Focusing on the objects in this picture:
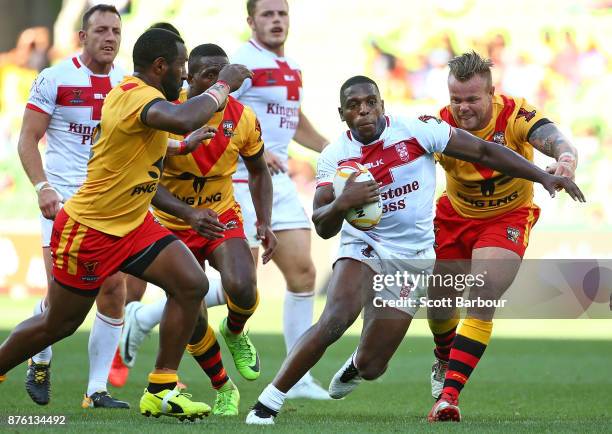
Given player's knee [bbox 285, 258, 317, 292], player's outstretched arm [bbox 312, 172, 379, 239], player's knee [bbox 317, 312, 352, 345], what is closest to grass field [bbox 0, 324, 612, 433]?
player's knee [bbox 317, 312, 352, 345]

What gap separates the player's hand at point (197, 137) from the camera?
655cm

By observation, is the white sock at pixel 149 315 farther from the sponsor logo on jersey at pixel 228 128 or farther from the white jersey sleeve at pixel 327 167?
the white jersey sleeve at pixel 327 167

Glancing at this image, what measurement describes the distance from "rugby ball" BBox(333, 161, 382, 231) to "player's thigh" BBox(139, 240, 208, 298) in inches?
35.8

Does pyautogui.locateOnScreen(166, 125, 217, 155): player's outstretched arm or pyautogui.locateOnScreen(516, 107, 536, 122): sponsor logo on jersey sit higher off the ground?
pyautogui.locateOnScreen(516, 107, 536, 122): sponsor logo on jersey

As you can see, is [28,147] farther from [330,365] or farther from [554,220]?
[554,220]

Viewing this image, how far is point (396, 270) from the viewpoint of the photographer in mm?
6730

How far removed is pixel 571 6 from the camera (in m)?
21.4

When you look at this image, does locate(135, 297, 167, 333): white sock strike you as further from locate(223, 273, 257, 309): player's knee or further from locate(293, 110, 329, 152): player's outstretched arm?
locate(293, 110, 329, 152): player's outstretched arm

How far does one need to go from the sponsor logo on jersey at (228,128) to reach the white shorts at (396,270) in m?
1.23

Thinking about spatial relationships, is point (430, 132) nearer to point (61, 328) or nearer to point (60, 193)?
point (61, 328)

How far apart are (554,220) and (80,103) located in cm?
1333

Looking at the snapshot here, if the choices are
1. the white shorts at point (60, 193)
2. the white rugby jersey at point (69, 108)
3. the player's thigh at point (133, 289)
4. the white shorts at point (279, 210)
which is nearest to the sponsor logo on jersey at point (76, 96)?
the white rugby jersey at point (69, 108)

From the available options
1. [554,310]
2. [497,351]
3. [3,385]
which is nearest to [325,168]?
[3,385]

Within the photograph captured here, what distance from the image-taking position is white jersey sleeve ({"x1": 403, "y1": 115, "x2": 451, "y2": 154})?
6633mm
